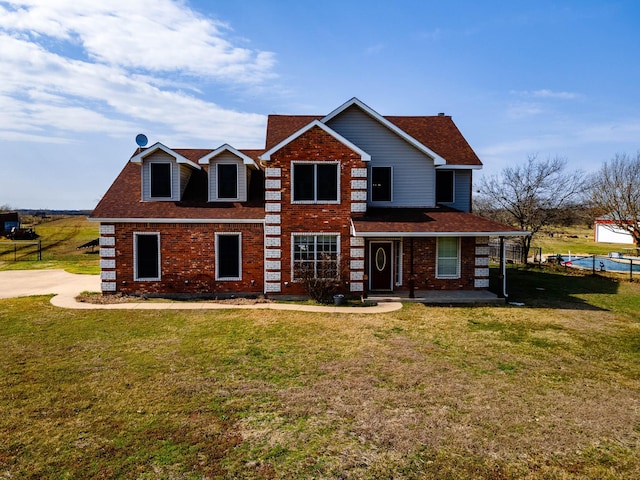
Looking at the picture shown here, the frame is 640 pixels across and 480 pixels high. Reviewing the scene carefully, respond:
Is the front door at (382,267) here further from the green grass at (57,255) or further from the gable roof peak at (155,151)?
the green grass at (57,255)

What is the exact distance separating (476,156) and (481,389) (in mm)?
13701

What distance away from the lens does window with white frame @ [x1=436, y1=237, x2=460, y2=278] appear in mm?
16875

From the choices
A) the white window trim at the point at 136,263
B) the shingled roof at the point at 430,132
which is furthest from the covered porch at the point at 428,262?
the white window trim at the point at 136,263

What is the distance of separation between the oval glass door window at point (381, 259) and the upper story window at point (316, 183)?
9.41ft

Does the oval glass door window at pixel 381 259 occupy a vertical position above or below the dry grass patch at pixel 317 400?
above

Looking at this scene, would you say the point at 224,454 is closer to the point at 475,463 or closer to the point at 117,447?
the point at 117,447

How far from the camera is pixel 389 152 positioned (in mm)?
17359

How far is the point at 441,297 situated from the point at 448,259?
2.14 metres

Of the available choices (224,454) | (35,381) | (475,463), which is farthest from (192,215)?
(475,463)

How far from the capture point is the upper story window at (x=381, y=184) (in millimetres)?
17484

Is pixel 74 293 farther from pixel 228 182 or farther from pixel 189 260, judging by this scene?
pixel 228 182

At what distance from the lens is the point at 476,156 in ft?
61.4

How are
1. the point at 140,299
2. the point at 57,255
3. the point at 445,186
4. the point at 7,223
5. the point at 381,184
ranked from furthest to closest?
the point at 7,223 < the point at 57,255 < the point at 445,186 < the point at 381,184 < the point at 140,299

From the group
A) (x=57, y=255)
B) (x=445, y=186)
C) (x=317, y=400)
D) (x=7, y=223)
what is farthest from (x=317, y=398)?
(x=7, y=223)
